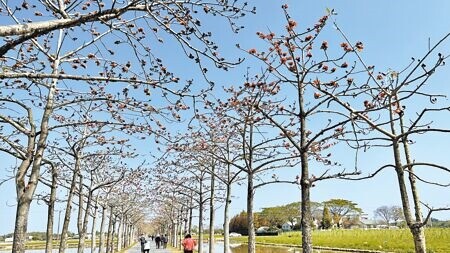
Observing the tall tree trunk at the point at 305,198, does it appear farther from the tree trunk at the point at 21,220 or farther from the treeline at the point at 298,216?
the treeline at the point at 298,216

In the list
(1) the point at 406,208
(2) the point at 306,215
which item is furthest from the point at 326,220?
(1) the point at 406,208

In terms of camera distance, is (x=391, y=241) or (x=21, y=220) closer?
(x=21, y=220)

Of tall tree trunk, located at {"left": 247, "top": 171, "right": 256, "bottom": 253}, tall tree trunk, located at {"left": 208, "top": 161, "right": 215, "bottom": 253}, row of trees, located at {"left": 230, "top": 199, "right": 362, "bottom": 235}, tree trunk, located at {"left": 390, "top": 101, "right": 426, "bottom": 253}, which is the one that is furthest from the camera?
row of trees, located at {"left": 230, "top": 199, "right": 362, "bottom": 235}

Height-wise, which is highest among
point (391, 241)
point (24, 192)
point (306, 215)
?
point (24, 192)

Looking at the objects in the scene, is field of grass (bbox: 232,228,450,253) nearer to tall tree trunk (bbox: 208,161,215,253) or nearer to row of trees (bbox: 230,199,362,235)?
tall tree trunk (bbox: 208,161,215,253)

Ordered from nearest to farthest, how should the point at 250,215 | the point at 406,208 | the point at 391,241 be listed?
1. the point at 406,208
2. the point at 250,215
3. the point at 391,241

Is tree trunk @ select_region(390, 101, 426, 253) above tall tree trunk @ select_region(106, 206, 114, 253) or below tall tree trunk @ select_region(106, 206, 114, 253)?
above

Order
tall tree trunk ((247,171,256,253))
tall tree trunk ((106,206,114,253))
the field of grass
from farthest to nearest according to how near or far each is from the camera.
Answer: tall tree trunk ((106,206,114,253))
the field of grass
tall tree trunk ((247,171,256,253))

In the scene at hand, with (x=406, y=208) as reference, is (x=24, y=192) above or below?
above

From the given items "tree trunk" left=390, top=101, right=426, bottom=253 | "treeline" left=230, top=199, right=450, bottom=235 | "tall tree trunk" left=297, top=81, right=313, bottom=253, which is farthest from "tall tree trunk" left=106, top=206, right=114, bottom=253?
Result: "treeline" left=230, top=199, right=450, bottom=235

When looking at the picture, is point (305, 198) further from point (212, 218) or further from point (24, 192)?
point (212, 218)

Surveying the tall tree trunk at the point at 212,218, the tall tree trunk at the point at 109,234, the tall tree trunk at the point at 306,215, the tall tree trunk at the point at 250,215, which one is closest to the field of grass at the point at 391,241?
the tall tree trunk at the point at 212,218

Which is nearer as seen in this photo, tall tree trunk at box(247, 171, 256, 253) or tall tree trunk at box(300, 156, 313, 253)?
tall tree trunk at box(300, 156, 313, 253)

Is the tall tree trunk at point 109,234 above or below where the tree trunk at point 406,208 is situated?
below
